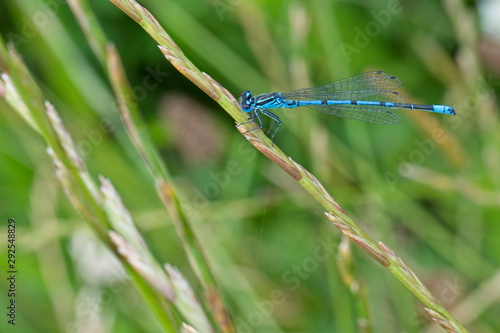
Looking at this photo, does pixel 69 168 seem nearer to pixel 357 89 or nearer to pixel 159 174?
pixel 159 174

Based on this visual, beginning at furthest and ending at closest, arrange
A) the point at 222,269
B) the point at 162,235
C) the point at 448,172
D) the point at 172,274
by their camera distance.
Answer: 1. the point at 448,172
2. the point at 162,235
3. the point at 222,269
4. the point at 172,274

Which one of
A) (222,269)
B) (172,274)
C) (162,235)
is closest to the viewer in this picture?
(172,274)

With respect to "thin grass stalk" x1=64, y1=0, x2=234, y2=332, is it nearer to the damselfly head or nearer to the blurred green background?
the damselfly head

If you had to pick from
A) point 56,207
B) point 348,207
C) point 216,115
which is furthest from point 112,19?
point 348,207

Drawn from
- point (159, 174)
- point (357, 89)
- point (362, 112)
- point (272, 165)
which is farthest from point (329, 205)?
point (272, 165)

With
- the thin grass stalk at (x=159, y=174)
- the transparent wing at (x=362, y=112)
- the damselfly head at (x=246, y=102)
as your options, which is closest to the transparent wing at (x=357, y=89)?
the transparent wing at (x=362, y=112)

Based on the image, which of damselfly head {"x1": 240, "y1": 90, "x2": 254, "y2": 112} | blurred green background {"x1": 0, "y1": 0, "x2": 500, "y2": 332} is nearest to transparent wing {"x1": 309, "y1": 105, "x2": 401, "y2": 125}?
blurred green background {"x1": 0, "y1": 0, "x2": 500, "y2": 332}

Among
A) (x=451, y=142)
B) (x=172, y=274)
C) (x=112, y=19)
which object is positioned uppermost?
(x=112, y=19)

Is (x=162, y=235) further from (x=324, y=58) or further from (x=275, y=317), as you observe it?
(x=324, y=58)

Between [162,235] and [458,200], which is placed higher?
[458,200]
